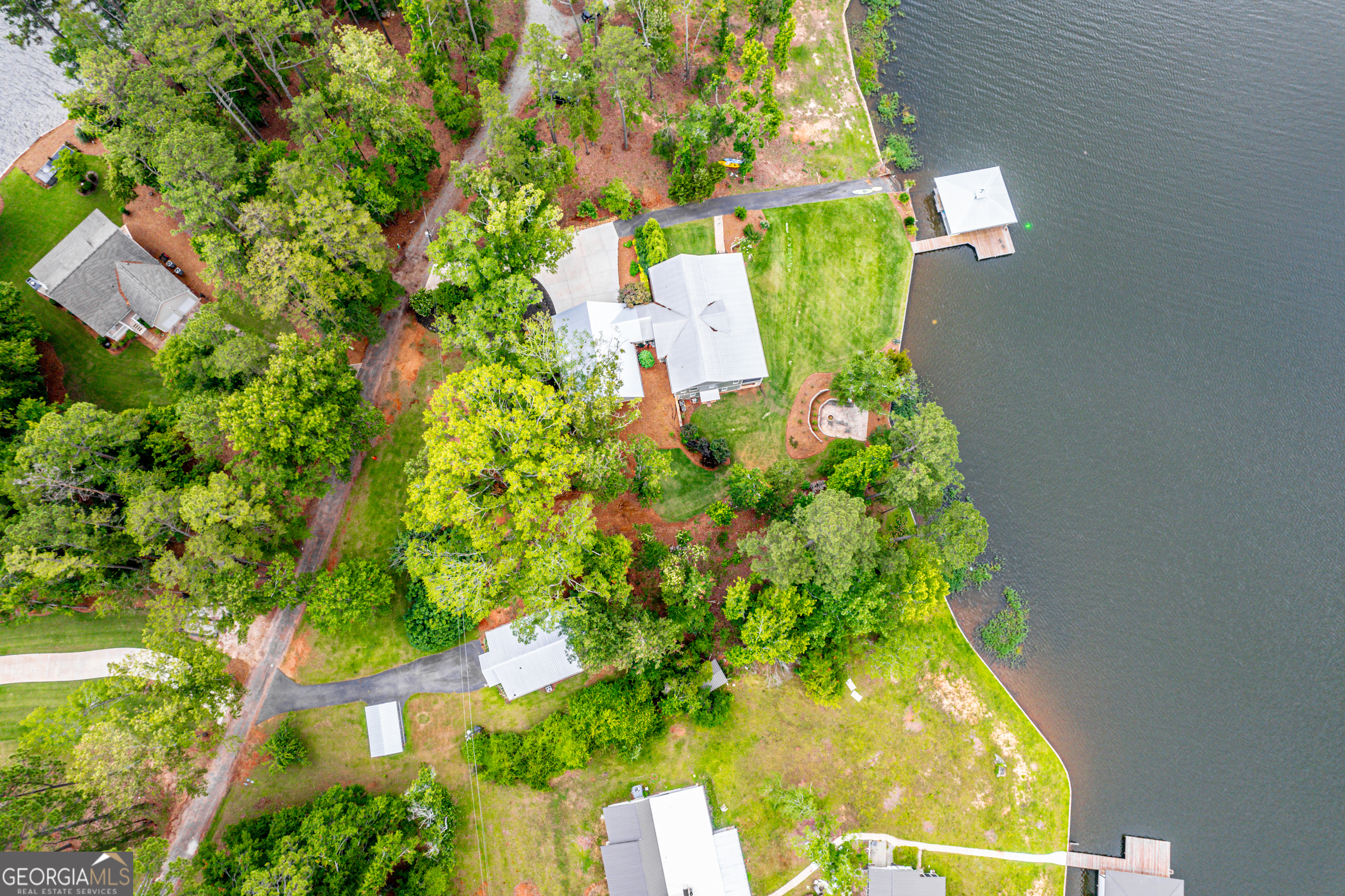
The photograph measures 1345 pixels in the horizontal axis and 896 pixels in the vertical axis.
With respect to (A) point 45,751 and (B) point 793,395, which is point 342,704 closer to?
(A) point 45,751

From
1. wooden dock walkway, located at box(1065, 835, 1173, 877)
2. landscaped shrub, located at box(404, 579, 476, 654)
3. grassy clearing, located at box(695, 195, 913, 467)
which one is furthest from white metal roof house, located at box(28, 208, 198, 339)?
wooden dock walkway, located at box(1065, 835, 1173, 877)

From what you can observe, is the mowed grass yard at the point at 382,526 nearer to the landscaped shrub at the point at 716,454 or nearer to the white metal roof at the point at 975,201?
the landscaped shrub at the point at 716,454

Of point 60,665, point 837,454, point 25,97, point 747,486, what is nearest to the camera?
point 60,665

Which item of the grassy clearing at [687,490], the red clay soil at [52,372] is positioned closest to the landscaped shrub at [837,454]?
the grassy clearing at [687,490]

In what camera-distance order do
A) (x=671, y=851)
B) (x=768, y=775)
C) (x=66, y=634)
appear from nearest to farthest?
1. (x=671, y=851)
2. (x=66, y=634)
3. (x=768, y=775)

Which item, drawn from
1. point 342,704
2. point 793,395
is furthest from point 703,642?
point 342,704

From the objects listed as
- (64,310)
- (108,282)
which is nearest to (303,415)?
(108,282)

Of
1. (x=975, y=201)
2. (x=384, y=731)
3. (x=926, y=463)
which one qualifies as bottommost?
(x=384, y=731)

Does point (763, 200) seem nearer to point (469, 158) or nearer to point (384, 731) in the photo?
point (469, 158)
